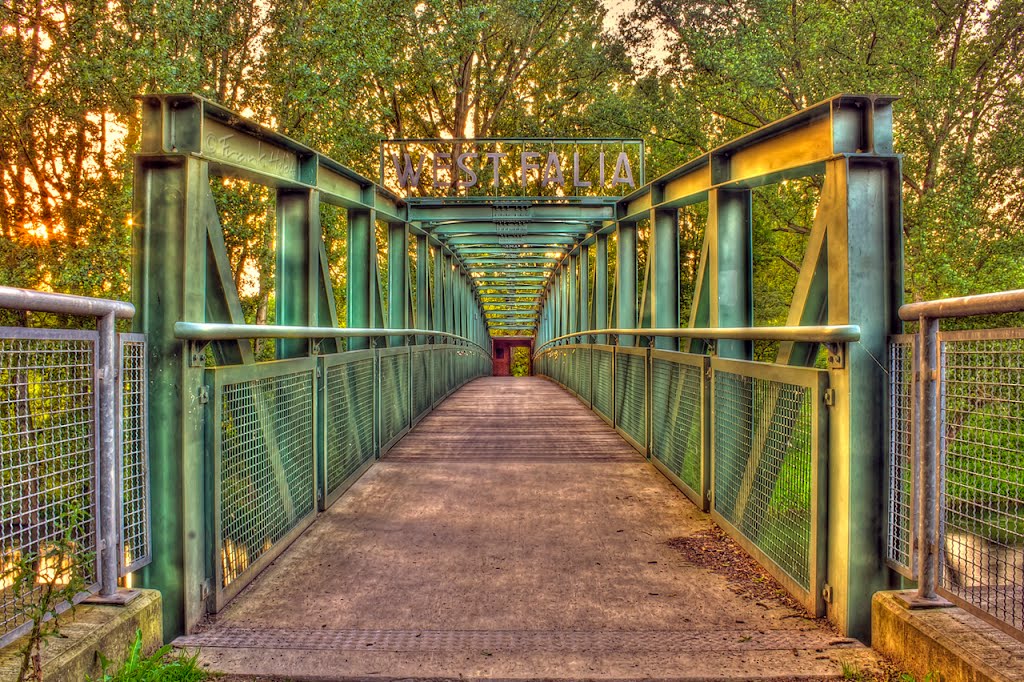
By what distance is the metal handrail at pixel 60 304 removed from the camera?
2.03 metres

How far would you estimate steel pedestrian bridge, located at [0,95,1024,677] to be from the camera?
2.42 metres

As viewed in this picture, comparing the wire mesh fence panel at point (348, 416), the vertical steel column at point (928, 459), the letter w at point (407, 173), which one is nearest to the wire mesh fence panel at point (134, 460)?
the wire mesh fence panel at point (348, 416)

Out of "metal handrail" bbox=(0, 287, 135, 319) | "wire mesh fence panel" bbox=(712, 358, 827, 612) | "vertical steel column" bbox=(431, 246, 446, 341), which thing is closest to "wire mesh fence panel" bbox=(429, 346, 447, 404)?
"vertical steel column" bbox=(431, 246, 446, 341)

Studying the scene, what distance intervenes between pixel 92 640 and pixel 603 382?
24.2ft

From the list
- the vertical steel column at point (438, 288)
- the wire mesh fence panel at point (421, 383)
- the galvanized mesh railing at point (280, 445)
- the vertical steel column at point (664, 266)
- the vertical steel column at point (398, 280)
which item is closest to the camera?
the galvanized mesh railing at point (280, 445)

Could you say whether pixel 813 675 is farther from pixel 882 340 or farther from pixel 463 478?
pixel 463 478

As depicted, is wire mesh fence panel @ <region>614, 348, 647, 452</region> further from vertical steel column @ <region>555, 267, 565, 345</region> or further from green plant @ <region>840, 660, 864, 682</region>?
vertical steel column @ <region>555, 267, 565, 345</region>

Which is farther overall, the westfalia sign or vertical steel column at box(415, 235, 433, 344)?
the westfalia sign

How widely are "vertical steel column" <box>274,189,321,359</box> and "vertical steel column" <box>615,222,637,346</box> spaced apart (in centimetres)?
594

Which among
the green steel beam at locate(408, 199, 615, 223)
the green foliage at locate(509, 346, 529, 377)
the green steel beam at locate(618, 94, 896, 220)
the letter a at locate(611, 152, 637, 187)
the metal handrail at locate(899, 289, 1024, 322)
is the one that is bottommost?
the green foliage at locate(509, 346, 529, 377)

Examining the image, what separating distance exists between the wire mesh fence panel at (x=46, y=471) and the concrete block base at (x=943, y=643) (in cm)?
269

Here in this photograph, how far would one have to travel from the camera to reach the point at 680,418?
5.18 metres

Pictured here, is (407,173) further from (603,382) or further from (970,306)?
(970,306)

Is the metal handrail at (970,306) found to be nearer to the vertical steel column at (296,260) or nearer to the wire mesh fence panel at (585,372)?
the vertical steel column at (296,260)
